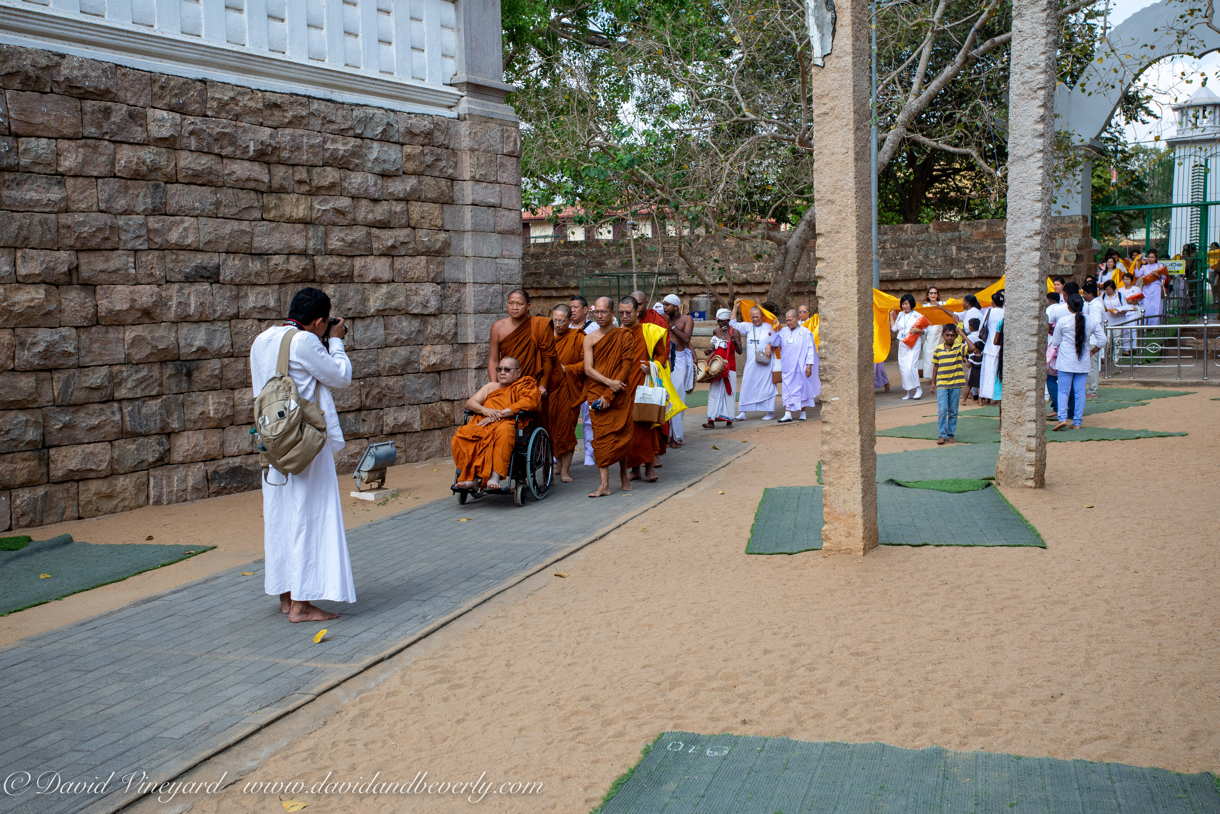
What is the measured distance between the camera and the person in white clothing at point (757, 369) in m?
14.0

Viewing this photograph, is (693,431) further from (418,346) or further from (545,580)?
(545,580)

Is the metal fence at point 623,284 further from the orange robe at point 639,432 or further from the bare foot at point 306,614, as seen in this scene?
the bare foot at point 306,614

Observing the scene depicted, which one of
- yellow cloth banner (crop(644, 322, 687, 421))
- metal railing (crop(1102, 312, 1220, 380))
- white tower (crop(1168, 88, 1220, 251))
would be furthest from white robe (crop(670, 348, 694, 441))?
white tower (crop(1168, 88, 1220, 251))

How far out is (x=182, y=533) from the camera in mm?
7441

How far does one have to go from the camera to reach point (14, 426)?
726 cm

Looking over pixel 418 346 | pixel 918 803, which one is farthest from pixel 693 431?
pixel 918 803

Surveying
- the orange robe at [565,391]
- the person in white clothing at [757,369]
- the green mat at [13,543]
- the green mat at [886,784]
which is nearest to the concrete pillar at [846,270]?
the green mat at [886,784]

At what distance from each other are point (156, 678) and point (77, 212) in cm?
468

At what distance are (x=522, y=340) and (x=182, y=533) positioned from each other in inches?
133

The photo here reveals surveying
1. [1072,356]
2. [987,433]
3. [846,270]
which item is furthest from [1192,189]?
[846,270]

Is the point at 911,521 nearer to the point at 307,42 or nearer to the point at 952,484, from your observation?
the point at 952,484

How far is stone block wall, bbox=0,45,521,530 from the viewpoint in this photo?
737 cm

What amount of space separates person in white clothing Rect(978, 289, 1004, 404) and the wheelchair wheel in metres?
7.29

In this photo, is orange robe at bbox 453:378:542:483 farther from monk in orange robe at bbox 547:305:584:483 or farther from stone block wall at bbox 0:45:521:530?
stone block wall at bbox 0:45:521:530
